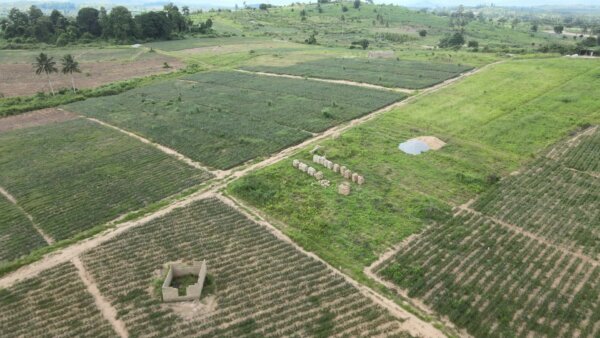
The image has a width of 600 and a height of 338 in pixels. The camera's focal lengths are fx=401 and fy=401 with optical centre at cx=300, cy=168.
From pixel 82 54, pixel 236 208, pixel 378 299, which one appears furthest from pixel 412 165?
pixel 82 54

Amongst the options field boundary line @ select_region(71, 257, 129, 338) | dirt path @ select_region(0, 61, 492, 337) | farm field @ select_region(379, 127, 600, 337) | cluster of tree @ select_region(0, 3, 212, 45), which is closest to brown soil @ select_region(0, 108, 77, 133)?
dirt path @ select_region(0, 61, 492, 337)

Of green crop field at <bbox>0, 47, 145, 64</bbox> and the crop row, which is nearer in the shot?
the crop row

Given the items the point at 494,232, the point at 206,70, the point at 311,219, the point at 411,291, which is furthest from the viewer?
the point at 206,70

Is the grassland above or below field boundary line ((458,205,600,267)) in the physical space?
above

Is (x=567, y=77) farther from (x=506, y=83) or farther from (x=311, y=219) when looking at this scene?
(x=311, y=219)

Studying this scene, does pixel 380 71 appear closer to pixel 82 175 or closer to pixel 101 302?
pixel 82 175

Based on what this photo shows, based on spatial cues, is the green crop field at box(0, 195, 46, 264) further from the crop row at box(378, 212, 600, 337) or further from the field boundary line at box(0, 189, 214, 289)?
the crop row at box(378, 212, 600, 337)

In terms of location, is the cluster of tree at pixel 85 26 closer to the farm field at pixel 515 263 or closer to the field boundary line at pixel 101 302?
the field boundary line at pixel 101 302

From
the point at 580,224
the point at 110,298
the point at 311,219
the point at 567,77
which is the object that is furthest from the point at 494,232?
the point at 567,77
